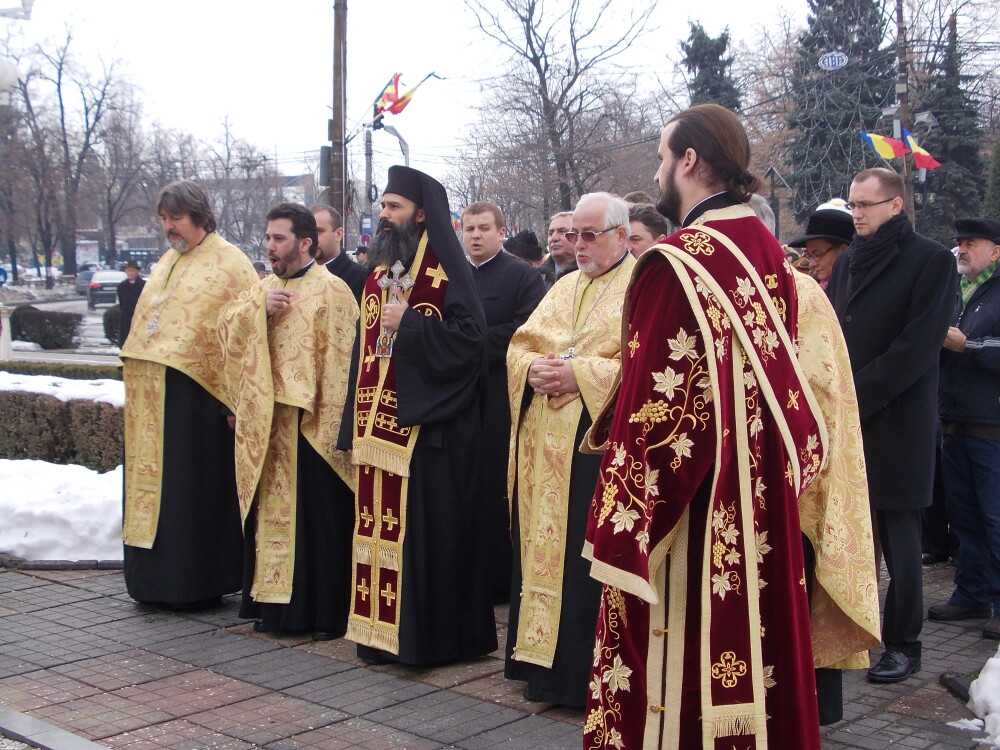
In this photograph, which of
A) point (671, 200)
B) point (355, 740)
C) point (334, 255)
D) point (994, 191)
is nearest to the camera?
point (671, 200)

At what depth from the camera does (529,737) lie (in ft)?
14.6

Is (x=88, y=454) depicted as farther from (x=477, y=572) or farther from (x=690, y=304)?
(x=690, y=304)

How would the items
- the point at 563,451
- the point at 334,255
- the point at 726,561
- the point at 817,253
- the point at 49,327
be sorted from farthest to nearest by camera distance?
the point at 49,327 < the point at 334,255 < the point at 817,253 < the point at 563,451 < the point at 726,561

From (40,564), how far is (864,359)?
523 cm

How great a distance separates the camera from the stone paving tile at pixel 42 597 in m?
6.46

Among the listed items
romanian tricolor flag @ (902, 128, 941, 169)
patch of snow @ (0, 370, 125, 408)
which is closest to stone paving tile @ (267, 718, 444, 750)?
patch of snow @ (0, 370, 125, 408)

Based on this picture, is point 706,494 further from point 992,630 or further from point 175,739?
point 992,630

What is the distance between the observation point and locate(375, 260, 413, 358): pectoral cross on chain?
5.46 meters

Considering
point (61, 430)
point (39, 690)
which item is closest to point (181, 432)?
point (39, 690)

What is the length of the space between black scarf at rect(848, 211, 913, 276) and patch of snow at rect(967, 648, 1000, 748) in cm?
183

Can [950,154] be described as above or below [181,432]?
above

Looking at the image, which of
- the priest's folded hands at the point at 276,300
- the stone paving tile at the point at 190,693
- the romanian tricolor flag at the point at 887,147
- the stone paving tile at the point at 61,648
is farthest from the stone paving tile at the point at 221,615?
the romanian tricolor flag at the point at 887,147

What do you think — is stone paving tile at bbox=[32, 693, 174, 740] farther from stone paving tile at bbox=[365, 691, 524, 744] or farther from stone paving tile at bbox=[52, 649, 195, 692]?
stone paving tile at bbox=[365, 691, 524, 744]

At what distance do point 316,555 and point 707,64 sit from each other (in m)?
30.4
